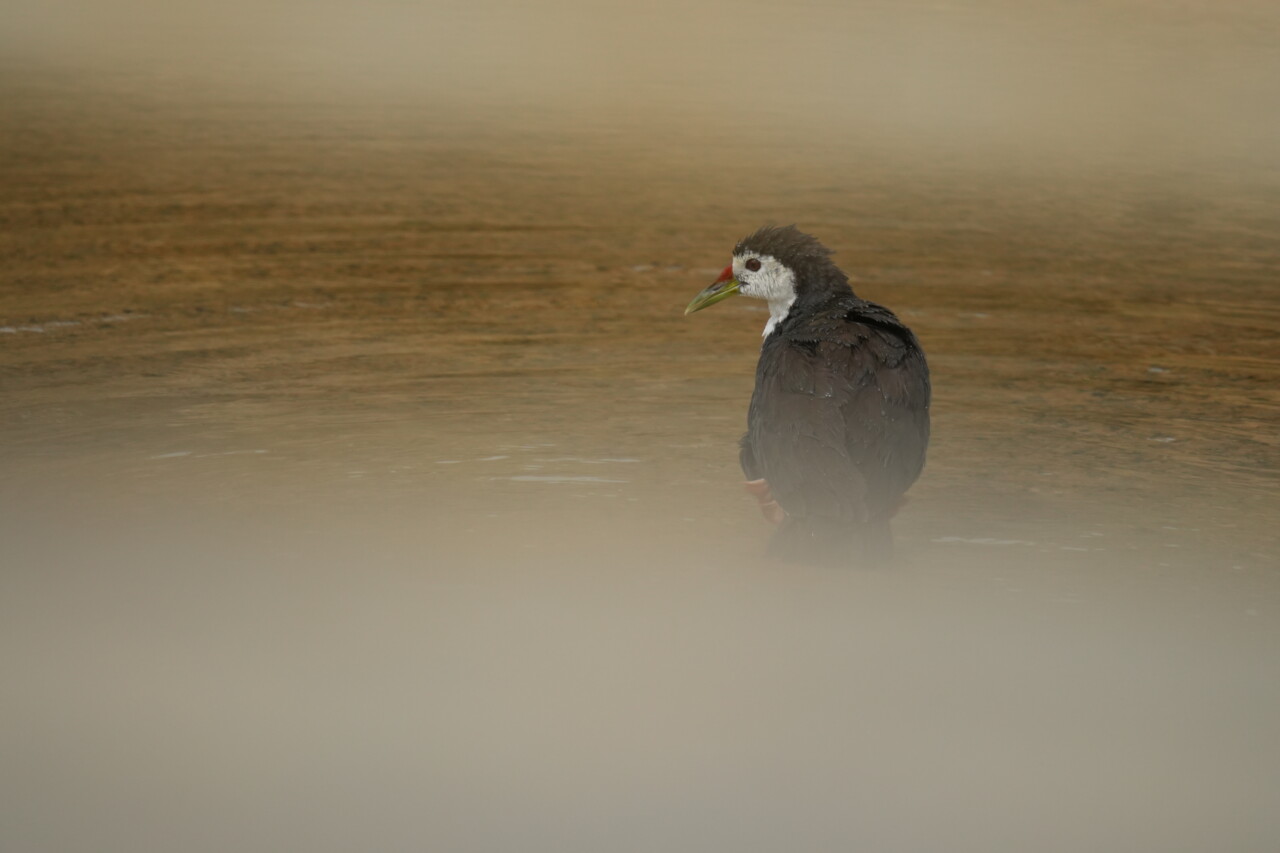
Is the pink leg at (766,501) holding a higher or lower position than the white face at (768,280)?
lower

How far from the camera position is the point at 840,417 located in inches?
142

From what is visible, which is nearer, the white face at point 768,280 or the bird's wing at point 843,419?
the bird's wing at point 843,419

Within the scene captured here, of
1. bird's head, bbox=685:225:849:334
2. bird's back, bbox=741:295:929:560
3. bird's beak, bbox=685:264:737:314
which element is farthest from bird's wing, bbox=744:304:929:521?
bird's beak, bbox=685:264:737:314

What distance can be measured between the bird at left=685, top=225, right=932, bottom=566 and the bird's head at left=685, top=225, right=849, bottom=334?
23cm

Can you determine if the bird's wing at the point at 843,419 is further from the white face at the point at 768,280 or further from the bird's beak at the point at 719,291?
the bird's beak at the point at 719,291

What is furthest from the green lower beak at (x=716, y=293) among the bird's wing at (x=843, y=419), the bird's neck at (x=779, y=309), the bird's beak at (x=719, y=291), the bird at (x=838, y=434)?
the bird's wing at (x=843, y=419)

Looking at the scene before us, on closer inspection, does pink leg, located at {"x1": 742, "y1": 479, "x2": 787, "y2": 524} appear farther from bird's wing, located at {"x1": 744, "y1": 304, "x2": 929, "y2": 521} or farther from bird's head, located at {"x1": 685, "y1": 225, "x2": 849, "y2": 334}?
bird's head, located at {"x1": 685, "y1": 225, "x2": 849, "y2": 334}

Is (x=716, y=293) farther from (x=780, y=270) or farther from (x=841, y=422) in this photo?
(x=841, y=422)

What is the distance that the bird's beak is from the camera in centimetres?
445

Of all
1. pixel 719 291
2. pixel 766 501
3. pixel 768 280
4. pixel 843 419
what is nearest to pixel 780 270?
pixel 768 280

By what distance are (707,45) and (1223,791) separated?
39.3 ft

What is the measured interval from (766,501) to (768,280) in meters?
0.66

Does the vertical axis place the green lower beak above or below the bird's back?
above

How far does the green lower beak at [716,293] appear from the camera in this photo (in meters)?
4.46
